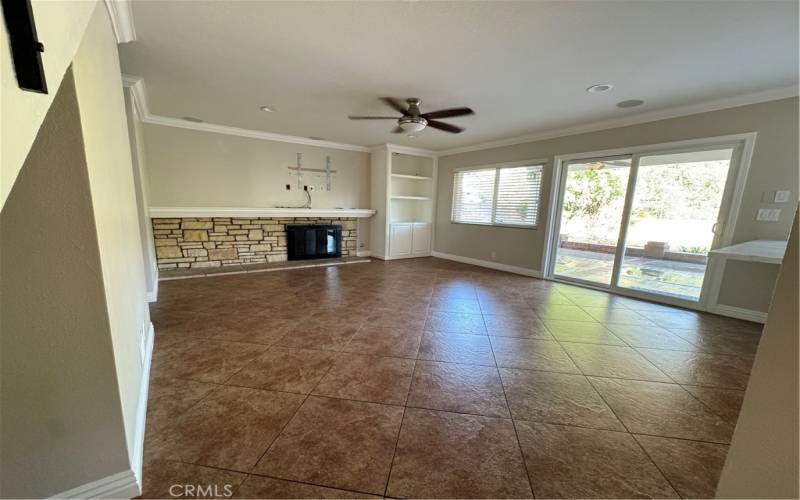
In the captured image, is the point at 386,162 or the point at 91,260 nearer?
the point at 91,260

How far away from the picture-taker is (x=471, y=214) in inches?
230

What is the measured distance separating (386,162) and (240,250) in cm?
321

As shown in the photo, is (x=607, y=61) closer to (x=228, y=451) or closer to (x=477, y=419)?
(x=477, y=419)

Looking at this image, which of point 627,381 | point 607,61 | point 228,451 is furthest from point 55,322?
point 607,61

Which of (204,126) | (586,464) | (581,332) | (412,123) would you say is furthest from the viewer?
(204,126)

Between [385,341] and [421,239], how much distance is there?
425 centimetres

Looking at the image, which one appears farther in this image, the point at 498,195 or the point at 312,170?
the point at 312,170

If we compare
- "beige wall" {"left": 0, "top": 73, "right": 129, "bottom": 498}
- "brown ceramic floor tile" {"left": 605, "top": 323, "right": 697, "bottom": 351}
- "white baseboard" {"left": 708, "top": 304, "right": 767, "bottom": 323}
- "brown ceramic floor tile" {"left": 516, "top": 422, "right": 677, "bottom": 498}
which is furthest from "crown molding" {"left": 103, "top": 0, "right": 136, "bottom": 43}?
"white baseboard" {"left": 708, "top": 304, "right": 767, "bottom": 323}

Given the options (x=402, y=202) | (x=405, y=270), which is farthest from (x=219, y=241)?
(x=402, y=202)

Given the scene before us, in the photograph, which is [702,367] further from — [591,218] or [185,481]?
[185,481]

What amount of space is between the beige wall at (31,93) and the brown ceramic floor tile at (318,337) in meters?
2.08

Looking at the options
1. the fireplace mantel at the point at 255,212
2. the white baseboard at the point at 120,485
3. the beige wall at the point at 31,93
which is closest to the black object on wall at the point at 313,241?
the fireplace mantel at the point at 255,212

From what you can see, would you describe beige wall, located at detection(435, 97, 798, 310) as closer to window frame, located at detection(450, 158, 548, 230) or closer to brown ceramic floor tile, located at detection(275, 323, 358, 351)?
window frame, located at detection(450, 158, 548, 230)

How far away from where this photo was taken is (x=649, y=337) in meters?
2.71
